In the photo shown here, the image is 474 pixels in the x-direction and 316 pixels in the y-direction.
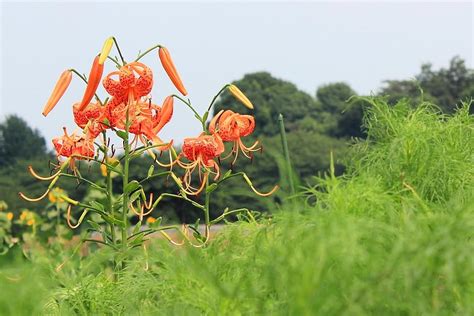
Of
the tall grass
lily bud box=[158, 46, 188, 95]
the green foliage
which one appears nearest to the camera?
the tall grass

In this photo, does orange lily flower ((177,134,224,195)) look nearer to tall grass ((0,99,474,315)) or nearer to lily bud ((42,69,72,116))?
lily bud ((42,69,72,116))

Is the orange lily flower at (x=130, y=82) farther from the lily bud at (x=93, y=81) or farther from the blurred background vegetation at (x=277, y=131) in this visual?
the blurred background vegetation at (x=277, y=131)

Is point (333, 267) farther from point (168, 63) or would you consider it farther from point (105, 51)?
point (168, 63)

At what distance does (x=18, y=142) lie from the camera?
1693 inches

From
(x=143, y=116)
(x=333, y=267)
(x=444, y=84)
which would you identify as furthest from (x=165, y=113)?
(x=444, y=84)

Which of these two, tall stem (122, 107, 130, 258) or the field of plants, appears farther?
tall stem (122, 107, 130, 258)

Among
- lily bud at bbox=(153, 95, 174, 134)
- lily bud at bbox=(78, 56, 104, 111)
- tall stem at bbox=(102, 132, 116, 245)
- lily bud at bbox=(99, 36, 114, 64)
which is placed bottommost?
tall stem at bbox=(102, 132, 116, 245)

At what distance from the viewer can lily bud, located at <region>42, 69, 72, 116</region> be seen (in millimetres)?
3098

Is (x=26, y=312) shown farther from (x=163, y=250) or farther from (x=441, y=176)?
(x=441, y=176)

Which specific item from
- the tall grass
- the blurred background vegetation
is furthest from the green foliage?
the tall grass

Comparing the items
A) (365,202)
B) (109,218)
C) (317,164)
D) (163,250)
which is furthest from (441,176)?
(317,164)

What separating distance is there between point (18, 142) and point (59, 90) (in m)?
41.1

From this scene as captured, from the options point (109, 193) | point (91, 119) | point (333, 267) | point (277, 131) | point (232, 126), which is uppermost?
point (277, 131)

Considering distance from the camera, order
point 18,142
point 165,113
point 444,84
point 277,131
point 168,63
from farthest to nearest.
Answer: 1. point 18,142
2. point 277,131
3. point 444,84
4. point 165,113
5. point 168,63
